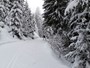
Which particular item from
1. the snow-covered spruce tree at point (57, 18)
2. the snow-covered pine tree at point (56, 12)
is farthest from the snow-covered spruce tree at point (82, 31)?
the snow-covered pine tree at point (56, 12)

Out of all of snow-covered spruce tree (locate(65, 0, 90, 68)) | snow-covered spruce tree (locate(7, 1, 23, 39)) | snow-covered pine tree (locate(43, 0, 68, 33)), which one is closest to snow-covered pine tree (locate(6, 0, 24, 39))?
snow-covered spruce tree (locate(7, 1, 23, 39))

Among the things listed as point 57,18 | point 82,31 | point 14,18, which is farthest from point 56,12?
point 14,18

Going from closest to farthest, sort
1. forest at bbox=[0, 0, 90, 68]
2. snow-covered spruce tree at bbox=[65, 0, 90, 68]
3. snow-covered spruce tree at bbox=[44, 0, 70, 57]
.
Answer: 1. snow-covered spruce tree at bbox=[65, 0, 90, 68]
2. forest at bbox=[0, 0, 90, 68]
3. snow-covered spruce tree at bbox=[44, 0, 70, 57]

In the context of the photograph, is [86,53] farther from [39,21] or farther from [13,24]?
[39,21]

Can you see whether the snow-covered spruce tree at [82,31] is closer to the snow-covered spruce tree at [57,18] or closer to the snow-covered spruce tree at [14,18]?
the snow-covered spruce tree at [57,18]

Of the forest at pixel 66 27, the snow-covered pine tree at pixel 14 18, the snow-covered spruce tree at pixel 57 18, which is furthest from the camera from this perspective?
the snow-covered pine tree at pixel 14 18

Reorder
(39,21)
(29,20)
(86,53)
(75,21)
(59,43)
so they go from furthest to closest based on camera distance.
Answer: (39,21), (29,20), (59,43), (75,21), (86,53)

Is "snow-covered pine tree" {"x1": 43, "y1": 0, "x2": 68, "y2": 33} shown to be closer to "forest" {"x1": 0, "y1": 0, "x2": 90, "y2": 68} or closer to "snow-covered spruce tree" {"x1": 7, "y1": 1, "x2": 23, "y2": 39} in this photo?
"forest" {"x1": 0, "y1": 0, "x2": 90, "y2": 68}

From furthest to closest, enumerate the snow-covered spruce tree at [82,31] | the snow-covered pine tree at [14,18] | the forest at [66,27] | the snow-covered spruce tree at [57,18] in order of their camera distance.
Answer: the snow-covered pine tree at [14,18] → the snow-covered spruce tree at [57,18] → the forest at [66,27] → the snow-covered spruce tree at [82,31]

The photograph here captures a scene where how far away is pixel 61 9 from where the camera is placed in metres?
15.0

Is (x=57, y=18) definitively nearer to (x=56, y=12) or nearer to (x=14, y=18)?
(x=56, y=12)

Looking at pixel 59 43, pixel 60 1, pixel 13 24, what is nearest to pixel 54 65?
pixel 59 43

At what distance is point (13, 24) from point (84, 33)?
22.6 m

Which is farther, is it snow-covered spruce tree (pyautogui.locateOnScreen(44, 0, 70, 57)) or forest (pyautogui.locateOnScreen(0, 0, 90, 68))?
snow-covered spruce tree (pyautogui.locateOnScreen(44, 0, 70, 57))
